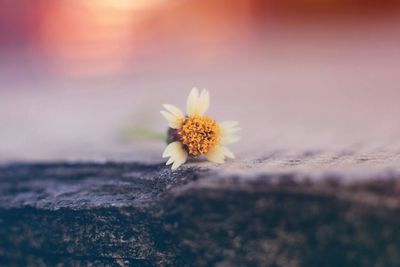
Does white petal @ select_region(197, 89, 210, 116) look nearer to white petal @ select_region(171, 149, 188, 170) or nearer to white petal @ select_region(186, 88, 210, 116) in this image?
white petal @ select_region(186, 88, 210, 116)

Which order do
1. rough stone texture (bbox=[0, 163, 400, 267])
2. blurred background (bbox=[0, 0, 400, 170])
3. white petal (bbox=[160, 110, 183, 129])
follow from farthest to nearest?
blurred background (bbox=[0, 0, 400, 170]), white petal (bbox=[160, 110, 183, 129]), rough stone texture (bbox=[0, 163, 400, 267])

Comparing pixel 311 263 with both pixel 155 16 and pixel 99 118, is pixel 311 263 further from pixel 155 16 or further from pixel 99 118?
pixel 155 16

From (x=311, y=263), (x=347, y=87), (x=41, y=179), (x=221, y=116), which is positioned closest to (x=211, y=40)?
(x=347, y=87)

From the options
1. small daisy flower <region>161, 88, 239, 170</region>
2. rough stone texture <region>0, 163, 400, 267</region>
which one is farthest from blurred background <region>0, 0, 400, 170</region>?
rough stone texture <region>0, 163, 400, 267</region>

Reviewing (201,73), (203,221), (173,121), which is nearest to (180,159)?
(173,121)

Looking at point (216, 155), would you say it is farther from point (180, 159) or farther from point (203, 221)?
point (203, 221)
